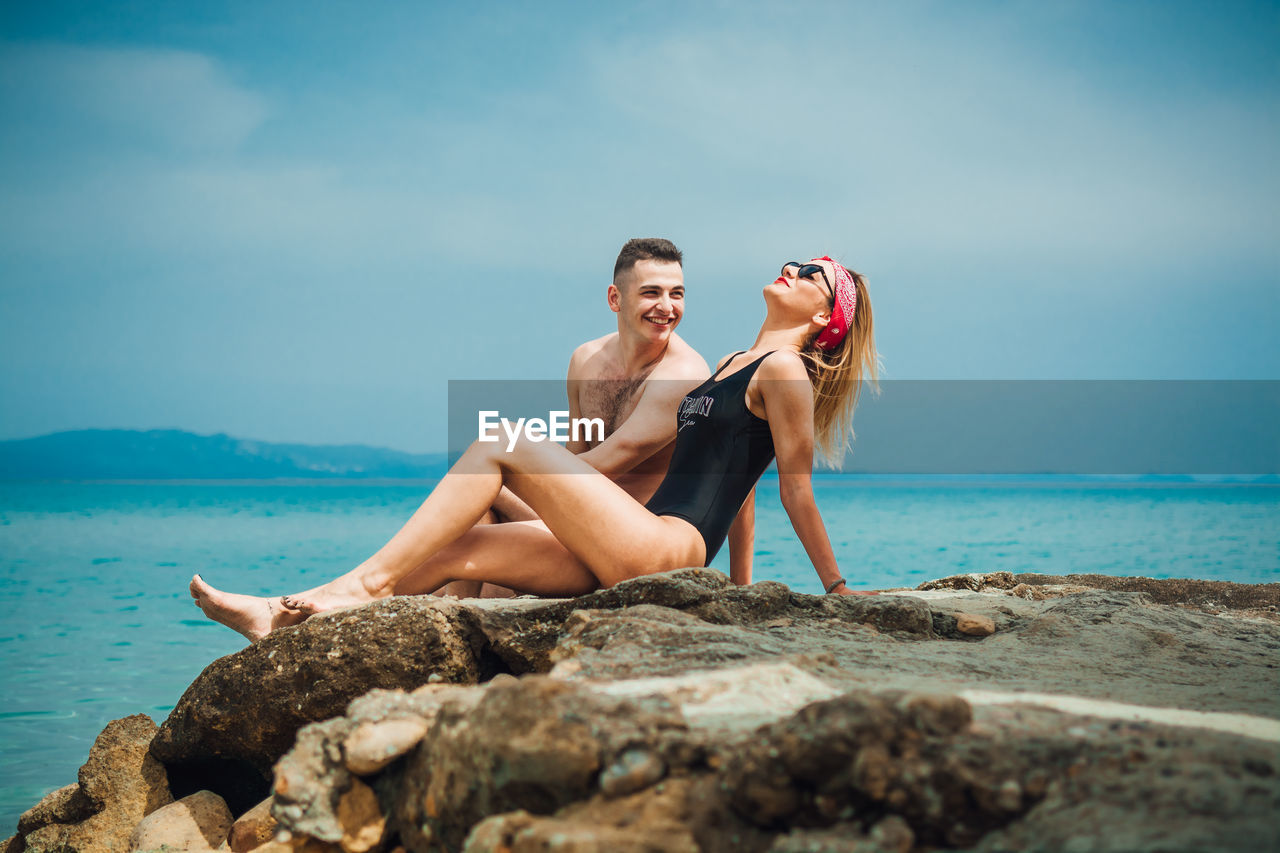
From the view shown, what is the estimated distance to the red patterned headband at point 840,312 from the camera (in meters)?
4.20

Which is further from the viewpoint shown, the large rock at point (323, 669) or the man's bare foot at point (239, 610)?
the man's bare foot at point (239, 610)

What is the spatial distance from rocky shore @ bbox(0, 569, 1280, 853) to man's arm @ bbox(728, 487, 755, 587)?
141cm

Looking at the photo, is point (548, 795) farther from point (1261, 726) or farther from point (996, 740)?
point (1261, 726)

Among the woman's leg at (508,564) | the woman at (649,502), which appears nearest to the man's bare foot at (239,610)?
the woman at (649,502)

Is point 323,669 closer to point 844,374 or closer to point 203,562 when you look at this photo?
point 844,374

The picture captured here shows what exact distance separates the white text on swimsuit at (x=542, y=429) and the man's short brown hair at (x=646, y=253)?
84cm

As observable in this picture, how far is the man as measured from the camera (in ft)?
13.8

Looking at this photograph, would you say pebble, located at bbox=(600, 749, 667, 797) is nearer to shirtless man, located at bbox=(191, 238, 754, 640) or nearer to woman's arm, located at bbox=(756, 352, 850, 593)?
shirtless man, located at bbox=(191, 238, 754, 640)

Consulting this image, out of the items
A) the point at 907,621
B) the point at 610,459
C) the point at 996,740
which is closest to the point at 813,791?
the point at 996,740

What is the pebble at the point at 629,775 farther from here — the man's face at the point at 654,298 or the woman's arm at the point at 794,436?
the man's face at the point at 654,298

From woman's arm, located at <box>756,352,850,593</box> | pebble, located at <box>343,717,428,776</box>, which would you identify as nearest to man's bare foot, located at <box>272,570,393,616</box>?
pebble, located at <box>343,717,428,776</box>

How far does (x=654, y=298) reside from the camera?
457cm

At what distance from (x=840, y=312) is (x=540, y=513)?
1.85 meters

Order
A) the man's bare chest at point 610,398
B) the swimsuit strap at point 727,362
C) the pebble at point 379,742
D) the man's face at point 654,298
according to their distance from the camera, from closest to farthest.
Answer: the pebble at point 379,742 < the swimsuit strap at point 727,362 < the man's face at point 654,298 < the man's bare chest at point 610,398
